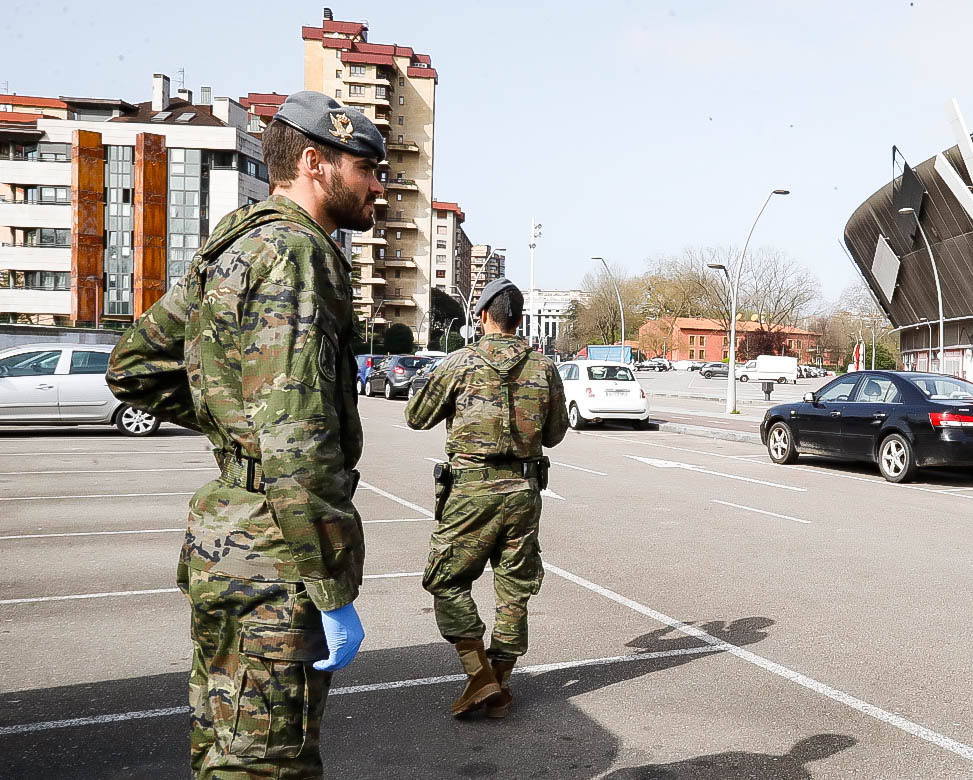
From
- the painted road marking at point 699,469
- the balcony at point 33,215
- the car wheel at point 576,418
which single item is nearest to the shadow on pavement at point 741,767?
the painted road marking at point 699,469

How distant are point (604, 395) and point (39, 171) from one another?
63.3 metres

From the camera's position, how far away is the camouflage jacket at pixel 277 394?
6.98 feet

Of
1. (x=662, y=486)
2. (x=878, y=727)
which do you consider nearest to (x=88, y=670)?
(x=878, y=727)

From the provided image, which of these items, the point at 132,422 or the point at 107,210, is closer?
the point at 132,422

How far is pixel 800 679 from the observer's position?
15.6 feet

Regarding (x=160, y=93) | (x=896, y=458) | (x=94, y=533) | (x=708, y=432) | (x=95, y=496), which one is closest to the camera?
(x=94, y=533)

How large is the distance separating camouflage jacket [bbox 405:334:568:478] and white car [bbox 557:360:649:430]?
713 inches

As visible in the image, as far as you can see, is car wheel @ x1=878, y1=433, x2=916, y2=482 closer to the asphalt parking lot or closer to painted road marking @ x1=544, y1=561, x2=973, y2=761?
the asphalt parking lot

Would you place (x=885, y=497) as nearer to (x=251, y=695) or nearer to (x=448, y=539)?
(x=448, y=539)

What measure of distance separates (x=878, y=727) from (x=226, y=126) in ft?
247

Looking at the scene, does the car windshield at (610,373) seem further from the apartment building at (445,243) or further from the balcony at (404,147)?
the apartment building at (445,243)

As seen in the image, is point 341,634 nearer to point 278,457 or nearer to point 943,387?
point 278,457

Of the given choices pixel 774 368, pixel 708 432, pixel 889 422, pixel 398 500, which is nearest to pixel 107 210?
pixel 774 368

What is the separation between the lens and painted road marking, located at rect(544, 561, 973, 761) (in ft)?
13.1
